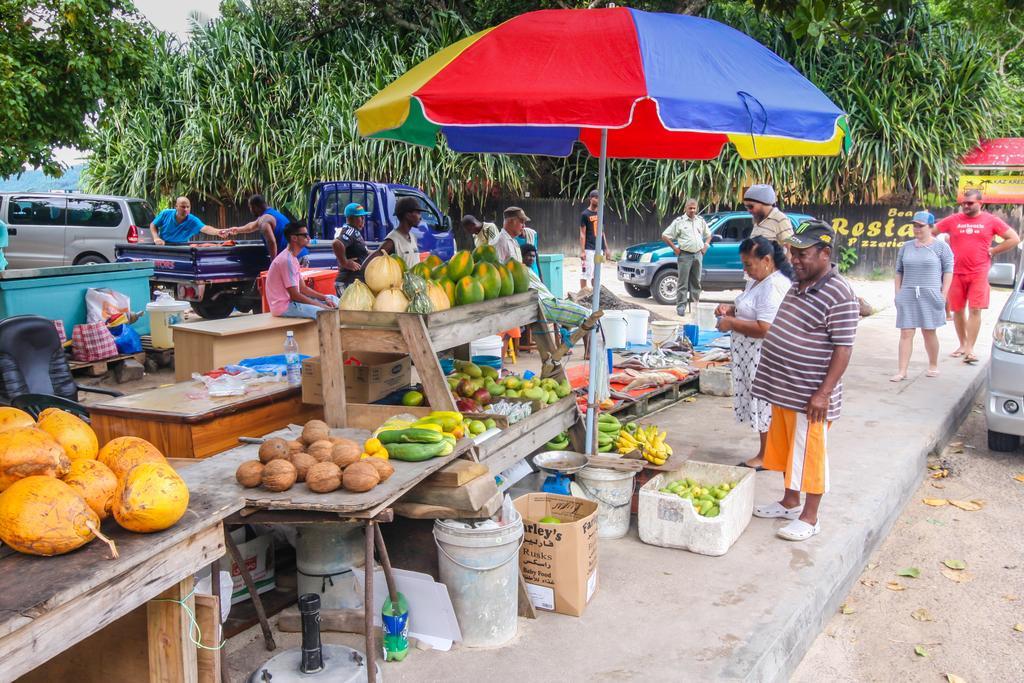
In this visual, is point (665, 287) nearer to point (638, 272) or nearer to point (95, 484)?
point (638, 272)

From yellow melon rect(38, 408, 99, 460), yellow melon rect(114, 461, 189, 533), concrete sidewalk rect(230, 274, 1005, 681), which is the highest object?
yellow melon rect(38, 408, 99, 460)

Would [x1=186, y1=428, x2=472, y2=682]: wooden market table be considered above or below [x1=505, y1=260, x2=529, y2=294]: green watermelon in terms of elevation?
below

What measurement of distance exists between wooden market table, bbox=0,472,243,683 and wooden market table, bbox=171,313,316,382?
4.91 metres

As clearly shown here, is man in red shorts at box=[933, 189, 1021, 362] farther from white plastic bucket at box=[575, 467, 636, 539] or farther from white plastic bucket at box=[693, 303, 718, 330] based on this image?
white plastic bucket at box=[575, 467, 636, 539]

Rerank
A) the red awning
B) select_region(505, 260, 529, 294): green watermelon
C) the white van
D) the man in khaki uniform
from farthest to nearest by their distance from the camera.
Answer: the red awning < the white van < the man in khaki uniform < select_region(505, 260, 529, 294): green watermelon

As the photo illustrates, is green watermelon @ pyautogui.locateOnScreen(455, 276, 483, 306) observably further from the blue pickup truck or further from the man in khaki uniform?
the blue pickup truck

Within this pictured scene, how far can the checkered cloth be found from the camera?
9141mm

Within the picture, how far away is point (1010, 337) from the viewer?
686 cm

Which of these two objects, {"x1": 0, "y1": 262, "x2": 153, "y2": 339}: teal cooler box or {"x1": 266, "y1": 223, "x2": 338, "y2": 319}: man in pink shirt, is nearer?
{"x1": 266, "y1": 223, "x2": 338, "y2": 319}: man in pink shirt

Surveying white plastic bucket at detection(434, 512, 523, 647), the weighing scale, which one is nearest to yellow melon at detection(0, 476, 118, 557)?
white plastic bucket at detection(434, 512, 523, 647)

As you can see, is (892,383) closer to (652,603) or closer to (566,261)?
(652,603)

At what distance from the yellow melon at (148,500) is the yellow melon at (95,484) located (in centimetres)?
7

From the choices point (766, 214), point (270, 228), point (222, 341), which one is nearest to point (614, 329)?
point (766, 214)

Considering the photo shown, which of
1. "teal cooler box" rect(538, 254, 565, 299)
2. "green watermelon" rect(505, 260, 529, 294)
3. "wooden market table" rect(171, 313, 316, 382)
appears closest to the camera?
"green watermelon" rect(505, 260, 529, 294)
